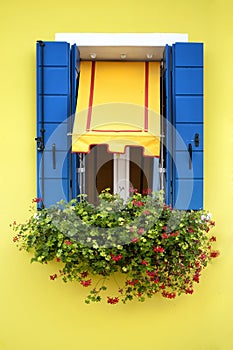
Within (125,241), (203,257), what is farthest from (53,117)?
(203,257)

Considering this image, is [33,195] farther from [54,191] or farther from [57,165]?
[57,165]

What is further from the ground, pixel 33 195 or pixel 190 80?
pixel 190 80

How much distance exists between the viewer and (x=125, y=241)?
637 cm

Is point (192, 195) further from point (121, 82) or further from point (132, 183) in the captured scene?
point (121, 82)

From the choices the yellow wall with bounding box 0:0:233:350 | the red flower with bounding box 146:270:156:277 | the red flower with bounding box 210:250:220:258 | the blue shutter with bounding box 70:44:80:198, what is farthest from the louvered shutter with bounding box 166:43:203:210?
the blue shutter with bounding box 70:44:80:198

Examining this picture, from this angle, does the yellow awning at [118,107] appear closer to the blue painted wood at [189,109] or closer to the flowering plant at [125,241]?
the blue painted wood at [189,109]

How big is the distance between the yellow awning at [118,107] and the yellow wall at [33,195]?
493 mm

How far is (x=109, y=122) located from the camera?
7074 millimetres

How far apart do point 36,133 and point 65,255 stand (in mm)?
1493

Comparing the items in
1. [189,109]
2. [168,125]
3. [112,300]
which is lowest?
[112,300]

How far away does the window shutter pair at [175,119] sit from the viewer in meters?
6.96

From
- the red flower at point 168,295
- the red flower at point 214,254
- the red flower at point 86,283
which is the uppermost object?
the red flower at point 214,254

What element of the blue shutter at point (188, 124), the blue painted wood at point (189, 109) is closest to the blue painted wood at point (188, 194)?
the blue shutter at point (188, 124)

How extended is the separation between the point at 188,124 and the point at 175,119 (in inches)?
6.1
